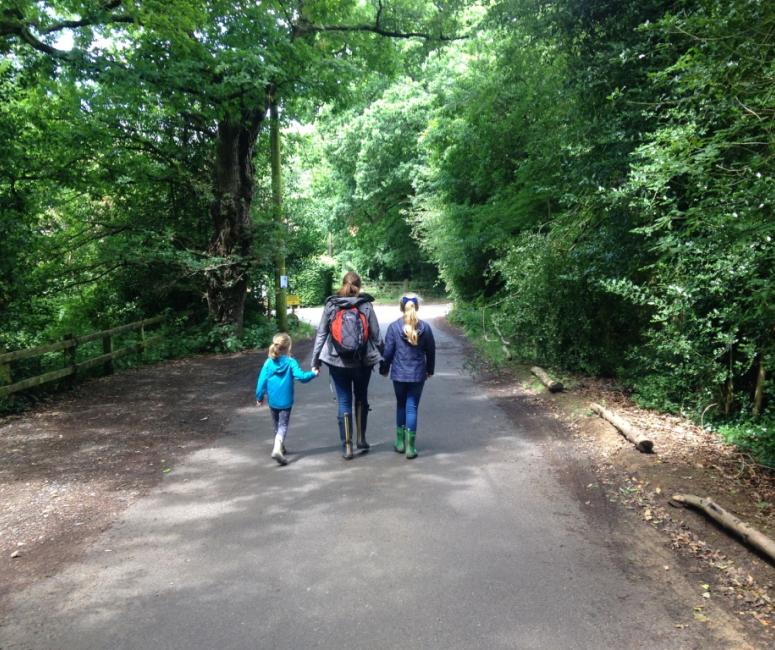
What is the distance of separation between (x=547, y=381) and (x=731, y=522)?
5.67 m

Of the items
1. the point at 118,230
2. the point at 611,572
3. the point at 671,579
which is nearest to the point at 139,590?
the point at 611,572

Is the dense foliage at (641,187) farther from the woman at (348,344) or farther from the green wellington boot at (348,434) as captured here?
the green wellington boot at (348,434)

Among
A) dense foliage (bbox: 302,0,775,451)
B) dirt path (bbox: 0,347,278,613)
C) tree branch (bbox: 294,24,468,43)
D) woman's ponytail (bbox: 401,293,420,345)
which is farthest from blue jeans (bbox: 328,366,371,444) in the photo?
tree branch (bbox: 294,24,468,43)

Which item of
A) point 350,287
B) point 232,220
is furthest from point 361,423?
point 232,220

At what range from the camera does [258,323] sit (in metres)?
19.5

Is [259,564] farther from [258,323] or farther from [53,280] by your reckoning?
[258,323]

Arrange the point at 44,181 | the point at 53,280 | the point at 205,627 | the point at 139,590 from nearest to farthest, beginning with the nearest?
the point at 205,627 < the point at 139,590 < the point at 44,181 < the point at 53,280

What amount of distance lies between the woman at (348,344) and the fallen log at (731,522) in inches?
128

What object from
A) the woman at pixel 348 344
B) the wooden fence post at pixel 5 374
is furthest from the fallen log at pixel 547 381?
the wooden fence post at pixel 5 374

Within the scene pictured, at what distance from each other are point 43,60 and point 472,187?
627 inches

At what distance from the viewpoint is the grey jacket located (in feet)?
21.4

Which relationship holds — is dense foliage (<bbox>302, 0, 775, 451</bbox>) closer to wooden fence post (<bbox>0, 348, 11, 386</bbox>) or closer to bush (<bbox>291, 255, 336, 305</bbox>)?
wooden fence post (<bbox>0, 348, 11, 386</bbox>)

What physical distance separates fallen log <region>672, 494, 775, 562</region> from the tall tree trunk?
13.5m

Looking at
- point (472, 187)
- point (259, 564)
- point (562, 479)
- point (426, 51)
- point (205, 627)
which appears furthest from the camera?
point (472, 187)
